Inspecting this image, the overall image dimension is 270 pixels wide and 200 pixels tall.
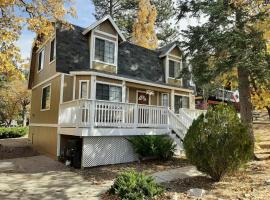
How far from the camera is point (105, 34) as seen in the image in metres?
16.0

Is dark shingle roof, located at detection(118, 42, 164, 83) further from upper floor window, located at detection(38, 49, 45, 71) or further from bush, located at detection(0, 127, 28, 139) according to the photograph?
bush, located at detection(0, 127, 28, 139)

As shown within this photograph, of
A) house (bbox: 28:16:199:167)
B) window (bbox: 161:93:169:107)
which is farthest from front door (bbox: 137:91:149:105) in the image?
window (bbox: 161:93:169:107)

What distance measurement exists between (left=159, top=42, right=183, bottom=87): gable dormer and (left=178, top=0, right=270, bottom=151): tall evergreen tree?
571 cm

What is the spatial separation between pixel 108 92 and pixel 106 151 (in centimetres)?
406

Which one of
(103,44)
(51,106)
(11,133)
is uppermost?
(103,44)

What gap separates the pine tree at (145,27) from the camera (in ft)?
98.8

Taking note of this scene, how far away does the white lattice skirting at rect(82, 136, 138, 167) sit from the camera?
11452 mm

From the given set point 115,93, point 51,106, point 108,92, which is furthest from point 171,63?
point 51,106

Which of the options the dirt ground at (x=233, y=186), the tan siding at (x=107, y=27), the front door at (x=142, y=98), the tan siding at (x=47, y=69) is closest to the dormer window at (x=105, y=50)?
the tan siding at (x=107, y=27)

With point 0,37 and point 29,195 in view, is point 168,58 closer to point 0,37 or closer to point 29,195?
point 0,37

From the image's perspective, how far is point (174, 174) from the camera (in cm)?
989

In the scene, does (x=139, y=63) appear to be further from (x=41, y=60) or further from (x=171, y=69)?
(x=41, y=60)

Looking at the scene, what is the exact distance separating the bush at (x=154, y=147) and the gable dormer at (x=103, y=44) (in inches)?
205

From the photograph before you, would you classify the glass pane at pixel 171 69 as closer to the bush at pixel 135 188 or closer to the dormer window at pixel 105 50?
the dormer window at pixel 105 50
